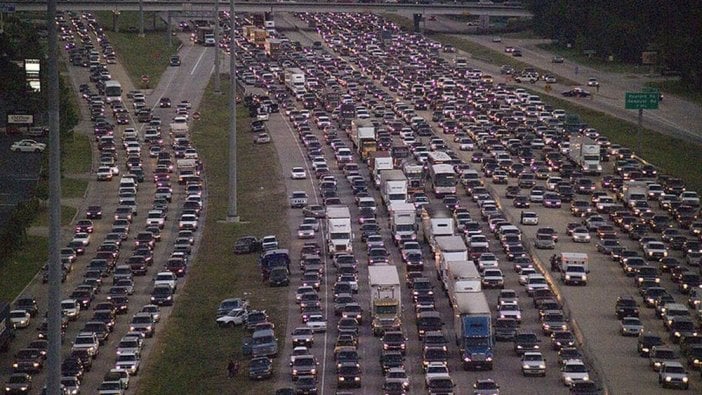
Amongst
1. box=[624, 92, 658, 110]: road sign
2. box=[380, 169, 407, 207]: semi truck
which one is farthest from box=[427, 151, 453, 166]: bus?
box=[624, 92, 658, 110]: road sign

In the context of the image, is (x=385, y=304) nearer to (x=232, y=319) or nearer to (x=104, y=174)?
(x=232, y=319)

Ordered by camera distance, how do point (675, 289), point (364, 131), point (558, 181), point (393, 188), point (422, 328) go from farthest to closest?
point (364, 131), point (558, 181), point (393, 188), point (675, 289), point (422, 328)

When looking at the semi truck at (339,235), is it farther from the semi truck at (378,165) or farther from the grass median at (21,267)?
the semi truck at (378,165)

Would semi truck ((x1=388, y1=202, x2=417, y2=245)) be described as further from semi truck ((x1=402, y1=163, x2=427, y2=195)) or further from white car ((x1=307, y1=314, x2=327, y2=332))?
white car ((x1=307, y1=314, x2=327, y2=332))

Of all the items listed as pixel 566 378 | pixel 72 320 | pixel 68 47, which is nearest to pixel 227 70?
pixel 68 47

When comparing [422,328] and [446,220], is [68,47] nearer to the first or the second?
[446,220]
